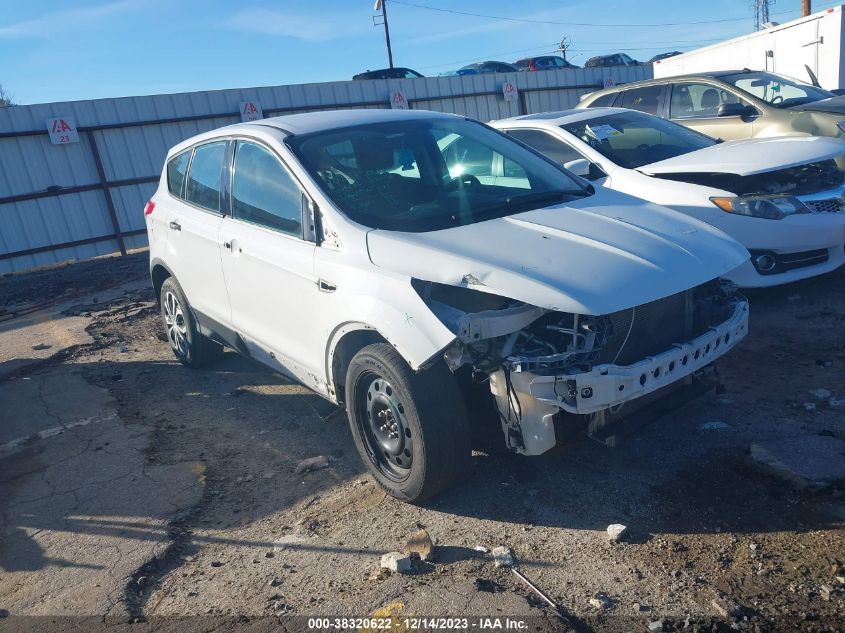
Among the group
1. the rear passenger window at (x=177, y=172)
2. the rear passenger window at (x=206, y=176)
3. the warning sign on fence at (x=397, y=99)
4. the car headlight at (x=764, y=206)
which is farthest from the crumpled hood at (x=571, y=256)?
the warning sign on fence at (x=397, y=99)

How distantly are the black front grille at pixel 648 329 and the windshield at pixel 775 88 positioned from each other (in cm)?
626

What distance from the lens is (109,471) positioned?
4.42 meters

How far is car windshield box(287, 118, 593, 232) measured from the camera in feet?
12.8

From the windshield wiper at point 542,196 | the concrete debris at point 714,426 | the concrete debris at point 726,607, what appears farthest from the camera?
the windshield wiper at point 542,196

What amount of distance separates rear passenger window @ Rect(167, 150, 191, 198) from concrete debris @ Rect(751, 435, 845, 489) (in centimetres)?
445

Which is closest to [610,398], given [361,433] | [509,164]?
[361,433]

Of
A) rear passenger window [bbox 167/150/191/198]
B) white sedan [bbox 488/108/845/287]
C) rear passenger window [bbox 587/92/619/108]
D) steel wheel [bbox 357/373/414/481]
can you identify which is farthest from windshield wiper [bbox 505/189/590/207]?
rear passenger window [bbox 587/92/619/108]

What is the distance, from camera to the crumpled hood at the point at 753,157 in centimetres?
589

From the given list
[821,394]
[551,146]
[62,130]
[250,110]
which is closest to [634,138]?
[551,146]

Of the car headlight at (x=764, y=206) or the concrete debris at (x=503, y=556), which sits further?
the car headlight at (x=764, y=206)

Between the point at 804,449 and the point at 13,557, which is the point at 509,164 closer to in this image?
the point at 804,449

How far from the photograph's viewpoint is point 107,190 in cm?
1383

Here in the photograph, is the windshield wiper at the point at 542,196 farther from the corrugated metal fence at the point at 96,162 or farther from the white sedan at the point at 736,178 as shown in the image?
the corrugated metal fence at the point at 96,162

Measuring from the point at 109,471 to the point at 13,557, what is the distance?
873 millimetres
